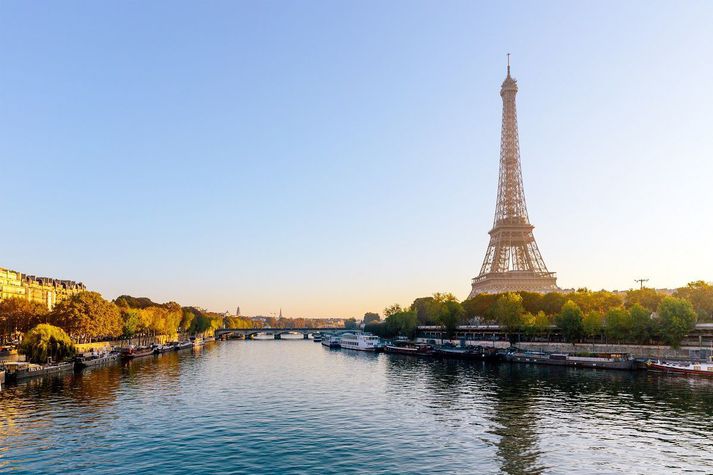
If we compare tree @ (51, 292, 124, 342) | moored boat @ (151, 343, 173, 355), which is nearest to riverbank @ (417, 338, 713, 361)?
moored boat @ (151, 343, 173, 355)

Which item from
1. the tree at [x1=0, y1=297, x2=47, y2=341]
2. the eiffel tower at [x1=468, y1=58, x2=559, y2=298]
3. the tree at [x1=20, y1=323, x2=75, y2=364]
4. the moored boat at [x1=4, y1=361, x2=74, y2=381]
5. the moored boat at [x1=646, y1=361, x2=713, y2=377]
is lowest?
the moored boat at [x1=646, y1=361, x2=713, y2=377]

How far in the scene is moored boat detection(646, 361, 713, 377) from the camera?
8038 centimetres

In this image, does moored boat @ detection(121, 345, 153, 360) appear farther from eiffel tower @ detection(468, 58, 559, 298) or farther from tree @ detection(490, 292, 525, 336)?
eiffel tower @ detection(468, 58, 559, 298)

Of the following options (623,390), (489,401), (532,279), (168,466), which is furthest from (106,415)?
(532,279)

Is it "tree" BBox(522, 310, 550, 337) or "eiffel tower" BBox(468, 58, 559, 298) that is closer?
"tree" BBox(522, 310, 550, 337)

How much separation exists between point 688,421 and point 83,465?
172ft

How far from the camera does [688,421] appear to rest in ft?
162

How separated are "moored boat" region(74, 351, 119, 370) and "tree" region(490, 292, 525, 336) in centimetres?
9572

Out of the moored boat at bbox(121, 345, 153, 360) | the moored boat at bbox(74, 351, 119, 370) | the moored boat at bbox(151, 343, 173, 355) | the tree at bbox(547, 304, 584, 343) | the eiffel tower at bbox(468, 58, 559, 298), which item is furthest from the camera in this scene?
the eiffel tower at bbox(468, 58, 559, 298)

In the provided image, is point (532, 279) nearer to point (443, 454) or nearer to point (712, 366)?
point (712, 366)

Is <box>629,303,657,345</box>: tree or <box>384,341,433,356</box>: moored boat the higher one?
<box>629,303,657,345</box>: tree

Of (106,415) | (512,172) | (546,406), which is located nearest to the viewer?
(106,415)

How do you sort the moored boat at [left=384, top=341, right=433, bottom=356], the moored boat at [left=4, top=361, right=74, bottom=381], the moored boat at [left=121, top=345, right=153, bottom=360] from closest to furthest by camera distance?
the moored boat at [left=4, top=361, right=74, bottom=381], the moored boat at [left=121, top=345, right=153, bottom=360], the moored boat at [left=384, top=341, right=433, bottom=356]

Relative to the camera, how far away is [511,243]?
18788 centimetres
